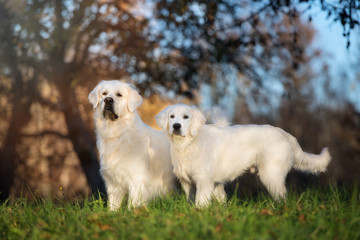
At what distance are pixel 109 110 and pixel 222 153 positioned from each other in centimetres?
160

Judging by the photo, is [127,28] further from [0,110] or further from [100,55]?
[0,110]

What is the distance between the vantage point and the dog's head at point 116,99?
4.98 meters

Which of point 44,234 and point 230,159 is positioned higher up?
point 230,159

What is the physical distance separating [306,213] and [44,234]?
7.90ft

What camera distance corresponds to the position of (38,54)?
10.2 meters

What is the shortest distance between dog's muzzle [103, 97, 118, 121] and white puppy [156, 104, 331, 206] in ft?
2.00

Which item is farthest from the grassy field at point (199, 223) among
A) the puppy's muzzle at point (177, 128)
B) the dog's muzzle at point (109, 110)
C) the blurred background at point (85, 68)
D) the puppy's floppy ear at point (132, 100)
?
the blurred background at point (85, 68)

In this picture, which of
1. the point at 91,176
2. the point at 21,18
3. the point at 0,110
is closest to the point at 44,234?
the point at 91,176

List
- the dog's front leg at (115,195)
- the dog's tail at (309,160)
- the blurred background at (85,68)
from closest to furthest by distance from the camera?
the dog's front leg at (115,195) < the dog's tail at (309,160) < the blurred background at (85,68)

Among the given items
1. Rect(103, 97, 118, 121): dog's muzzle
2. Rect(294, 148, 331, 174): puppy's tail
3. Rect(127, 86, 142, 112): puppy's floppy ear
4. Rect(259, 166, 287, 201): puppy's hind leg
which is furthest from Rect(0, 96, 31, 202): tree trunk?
Rect(294, 148, 331, 174): puppy's tail

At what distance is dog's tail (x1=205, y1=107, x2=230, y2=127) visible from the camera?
5.56 meters

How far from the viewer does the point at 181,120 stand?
4.73 m

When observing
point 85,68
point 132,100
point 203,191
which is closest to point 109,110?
point 132,100

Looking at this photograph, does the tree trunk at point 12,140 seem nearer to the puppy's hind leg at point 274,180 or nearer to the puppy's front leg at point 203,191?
the puppy's front leg at point 203,191
